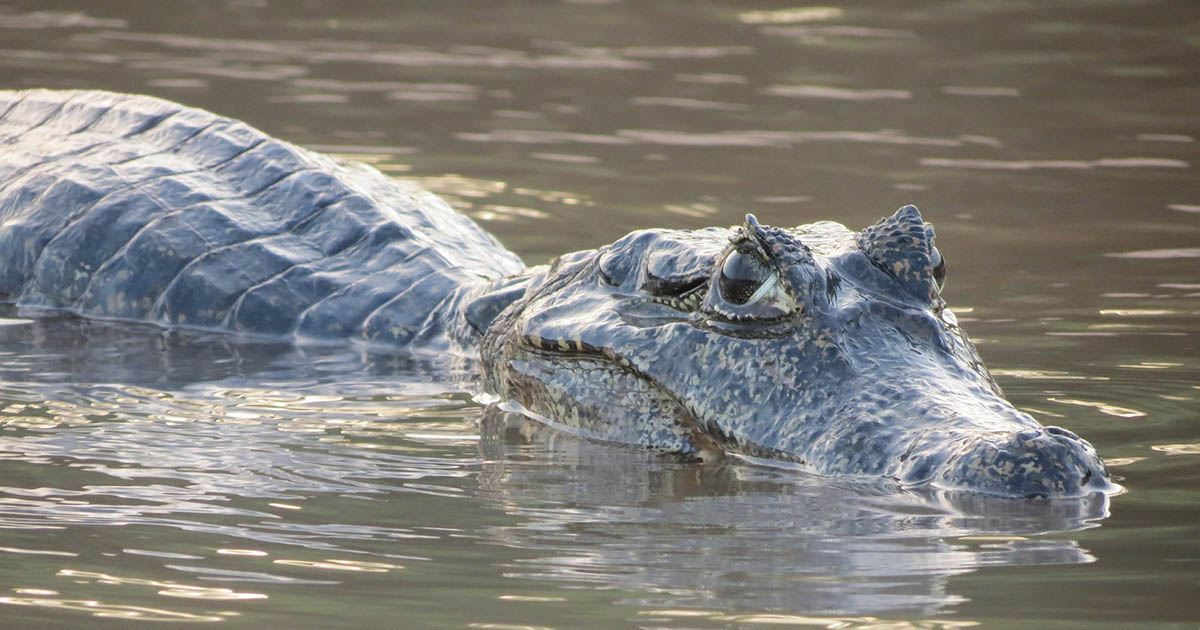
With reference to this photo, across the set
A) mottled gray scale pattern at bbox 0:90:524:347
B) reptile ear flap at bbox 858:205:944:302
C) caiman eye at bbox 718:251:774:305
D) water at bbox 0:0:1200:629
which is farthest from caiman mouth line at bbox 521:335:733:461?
mottled gray scale pattern at bbox 0:90:524:347

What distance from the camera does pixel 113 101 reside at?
27.1 feet

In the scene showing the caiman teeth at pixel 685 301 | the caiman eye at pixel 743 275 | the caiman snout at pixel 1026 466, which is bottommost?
the caiman snout at pixel 1026 466

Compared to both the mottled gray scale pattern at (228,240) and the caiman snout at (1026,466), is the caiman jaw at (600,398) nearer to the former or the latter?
the caiman snout at (1026,466)

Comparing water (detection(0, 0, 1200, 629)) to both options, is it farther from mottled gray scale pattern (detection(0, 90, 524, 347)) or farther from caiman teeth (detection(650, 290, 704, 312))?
caiman teeth (detection(650, 290, 704, 312))

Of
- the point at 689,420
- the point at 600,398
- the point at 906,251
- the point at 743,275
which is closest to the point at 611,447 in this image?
the point at 600,398

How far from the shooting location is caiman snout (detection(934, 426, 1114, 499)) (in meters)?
4.14

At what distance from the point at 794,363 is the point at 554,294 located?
1.19 meters

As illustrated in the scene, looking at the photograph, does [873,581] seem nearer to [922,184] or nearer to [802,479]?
[802,479]

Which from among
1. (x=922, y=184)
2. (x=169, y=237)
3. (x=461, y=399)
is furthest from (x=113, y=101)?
(x=922, y=184)

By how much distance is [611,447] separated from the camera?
525 centimetres

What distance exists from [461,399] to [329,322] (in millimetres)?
1276

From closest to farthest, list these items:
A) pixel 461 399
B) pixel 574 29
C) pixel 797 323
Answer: pixel 797 323, pixel 461 399, pixel 574 29

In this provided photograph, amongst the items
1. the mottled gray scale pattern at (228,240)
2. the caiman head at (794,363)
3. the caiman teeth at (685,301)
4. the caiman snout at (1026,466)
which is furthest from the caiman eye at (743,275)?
the mottled gray scale pattern at (228,240)

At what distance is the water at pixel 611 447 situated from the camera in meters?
3.54
